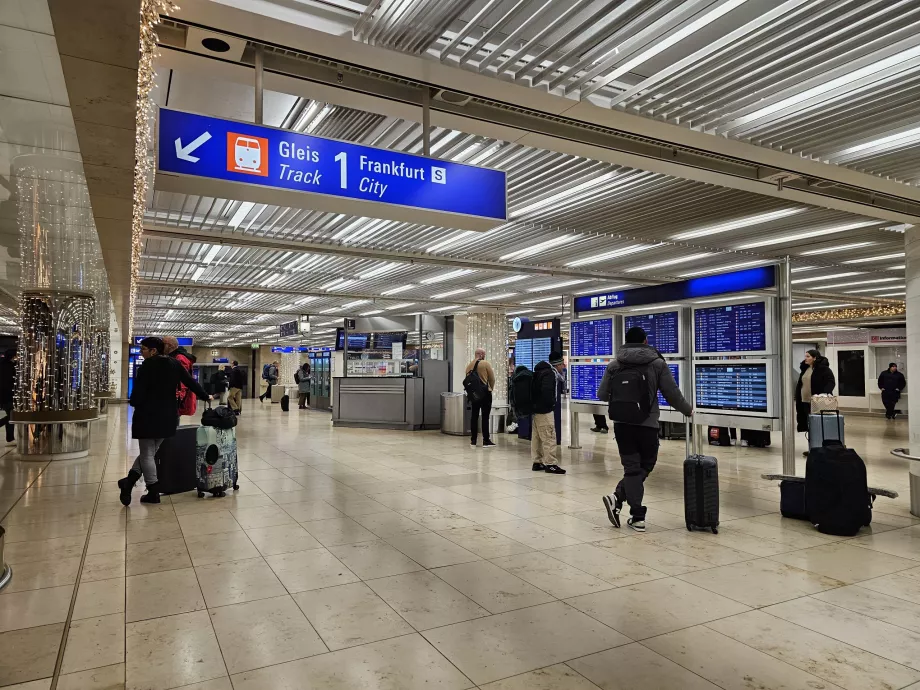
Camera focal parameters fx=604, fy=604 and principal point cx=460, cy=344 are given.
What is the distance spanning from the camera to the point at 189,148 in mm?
3098

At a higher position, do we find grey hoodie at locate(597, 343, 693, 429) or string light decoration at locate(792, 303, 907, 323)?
string light decoration at locate(792, 303, 907, 323)

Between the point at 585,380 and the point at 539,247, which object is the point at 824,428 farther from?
the point at 539,247

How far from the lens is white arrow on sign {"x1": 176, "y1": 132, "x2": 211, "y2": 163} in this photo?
10.1 feet

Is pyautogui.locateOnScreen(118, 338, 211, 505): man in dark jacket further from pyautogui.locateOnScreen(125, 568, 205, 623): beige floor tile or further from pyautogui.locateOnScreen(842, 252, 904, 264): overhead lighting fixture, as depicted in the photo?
pyautogui.locateOnScreen(842, 252, 904, 264): overhead lighting fixture

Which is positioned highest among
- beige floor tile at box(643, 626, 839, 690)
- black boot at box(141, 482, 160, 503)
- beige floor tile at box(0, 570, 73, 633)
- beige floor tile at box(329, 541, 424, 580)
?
A: black boot at box(141, 482, 160, 503)

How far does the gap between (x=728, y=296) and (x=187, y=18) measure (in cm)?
673

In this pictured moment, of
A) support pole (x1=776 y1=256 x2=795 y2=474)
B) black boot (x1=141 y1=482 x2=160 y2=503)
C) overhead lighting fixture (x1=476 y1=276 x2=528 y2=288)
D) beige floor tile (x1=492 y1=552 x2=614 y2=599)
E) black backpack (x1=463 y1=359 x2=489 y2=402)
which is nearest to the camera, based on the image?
beige floor tile (x1=492 y1=552 x2=614 y2=599)

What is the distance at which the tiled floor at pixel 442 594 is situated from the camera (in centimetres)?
261

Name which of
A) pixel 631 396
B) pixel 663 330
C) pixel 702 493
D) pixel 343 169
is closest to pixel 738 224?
pixel 663 330

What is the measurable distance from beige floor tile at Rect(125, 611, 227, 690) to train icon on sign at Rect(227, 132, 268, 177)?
2.33 m

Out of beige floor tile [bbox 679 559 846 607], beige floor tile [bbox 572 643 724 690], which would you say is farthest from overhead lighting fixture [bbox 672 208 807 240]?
beige floor tile [bbox 572 643 724 690]

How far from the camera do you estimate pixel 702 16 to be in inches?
123

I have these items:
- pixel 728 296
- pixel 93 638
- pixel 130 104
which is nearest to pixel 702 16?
pixel 130 104

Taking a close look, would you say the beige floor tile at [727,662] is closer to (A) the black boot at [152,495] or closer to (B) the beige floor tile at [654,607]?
(B) the beige floor tile at [654,607]
